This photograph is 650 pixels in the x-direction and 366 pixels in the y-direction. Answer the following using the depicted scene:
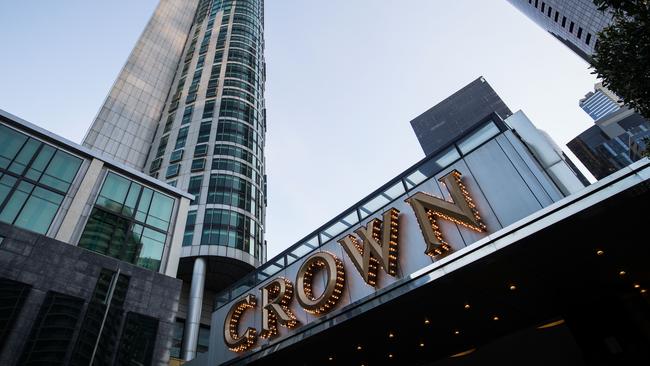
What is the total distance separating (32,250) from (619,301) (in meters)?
26.3

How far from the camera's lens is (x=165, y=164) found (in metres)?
53.2

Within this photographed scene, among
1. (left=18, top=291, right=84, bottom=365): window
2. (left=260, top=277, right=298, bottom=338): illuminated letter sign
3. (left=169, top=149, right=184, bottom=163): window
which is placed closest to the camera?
(left=260, top=277, right=298, bottom=338): illuminated letter sign

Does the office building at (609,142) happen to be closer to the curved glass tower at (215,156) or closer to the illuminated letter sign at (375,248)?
the curved glass tower at (215,156)

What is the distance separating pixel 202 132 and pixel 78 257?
3707cm

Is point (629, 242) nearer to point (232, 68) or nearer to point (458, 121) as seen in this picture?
point (232, 68)

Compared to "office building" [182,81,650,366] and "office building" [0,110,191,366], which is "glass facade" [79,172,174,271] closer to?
"office building" [0,110,191,366]

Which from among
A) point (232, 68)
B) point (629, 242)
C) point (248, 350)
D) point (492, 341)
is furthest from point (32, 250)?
point (232, 68)

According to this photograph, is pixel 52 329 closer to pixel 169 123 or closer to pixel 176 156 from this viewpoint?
pixel 176 156

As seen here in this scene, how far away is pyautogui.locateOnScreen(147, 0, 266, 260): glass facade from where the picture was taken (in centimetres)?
4562

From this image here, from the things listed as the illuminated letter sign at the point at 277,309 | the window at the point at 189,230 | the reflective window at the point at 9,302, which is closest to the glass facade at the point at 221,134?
the window at the point at 189,230

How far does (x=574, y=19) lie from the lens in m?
80.3

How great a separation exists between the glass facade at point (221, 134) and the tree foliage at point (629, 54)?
39.6 metres

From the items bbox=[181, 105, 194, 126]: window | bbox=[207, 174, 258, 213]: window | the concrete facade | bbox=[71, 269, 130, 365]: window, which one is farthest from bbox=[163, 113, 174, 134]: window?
bbox=[71, 269, 130, 365]: window

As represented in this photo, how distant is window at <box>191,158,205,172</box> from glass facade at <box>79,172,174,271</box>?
22.9 m
